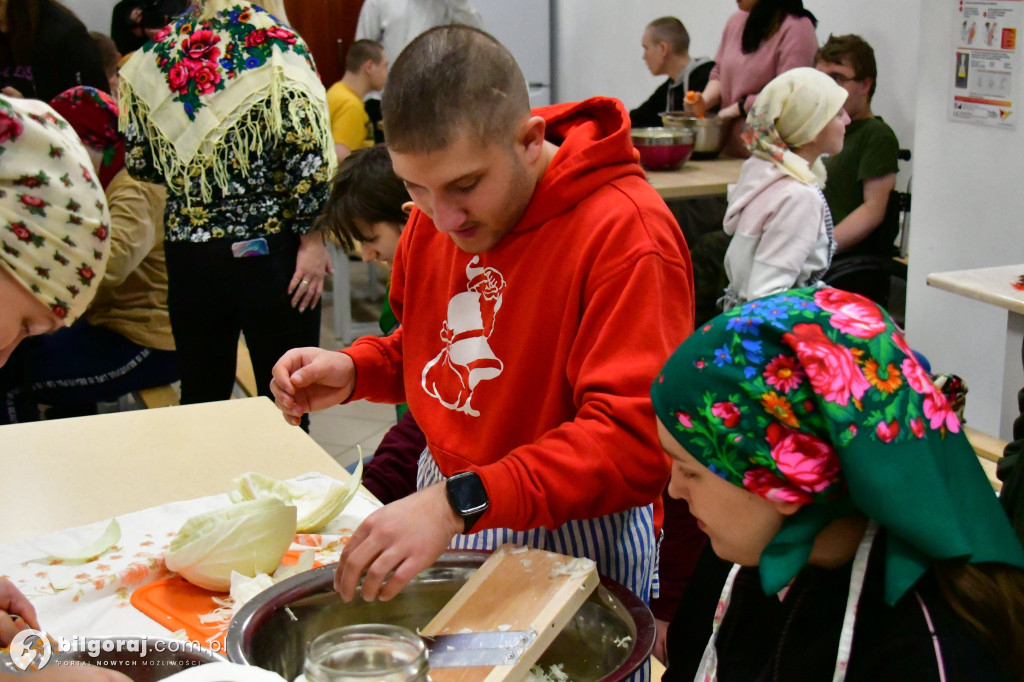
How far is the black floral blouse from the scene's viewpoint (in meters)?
2.97

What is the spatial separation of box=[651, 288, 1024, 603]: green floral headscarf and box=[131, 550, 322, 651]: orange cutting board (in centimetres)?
76

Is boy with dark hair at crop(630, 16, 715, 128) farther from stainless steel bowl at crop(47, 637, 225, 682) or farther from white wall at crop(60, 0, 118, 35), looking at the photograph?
stainless steel bowl at crop(47, 637, 225, 682)

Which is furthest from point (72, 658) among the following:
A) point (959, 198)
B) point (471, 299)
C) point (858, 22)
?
point (858, 22)

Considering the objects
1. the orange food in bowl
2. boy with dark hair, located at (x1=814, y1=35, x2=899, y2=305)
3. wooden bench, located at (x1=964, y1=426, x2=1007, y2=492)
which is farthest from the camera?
the orange food in bowl

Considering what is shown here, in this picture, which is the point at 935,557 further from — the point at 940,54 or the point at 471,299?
the point at 940,54

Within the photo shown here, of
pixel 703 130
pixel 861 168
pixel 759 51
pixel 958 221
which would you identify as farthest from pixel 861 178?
pixel 759 51

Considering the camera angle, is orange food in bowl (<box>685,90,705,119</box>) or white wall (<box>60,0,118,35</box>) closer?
orange food in bowl (<box>685,90,705,119</box>)

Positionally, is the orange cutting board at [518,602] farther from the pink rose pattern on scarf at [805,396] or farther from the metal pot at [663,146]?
the metal pot at [663,146]

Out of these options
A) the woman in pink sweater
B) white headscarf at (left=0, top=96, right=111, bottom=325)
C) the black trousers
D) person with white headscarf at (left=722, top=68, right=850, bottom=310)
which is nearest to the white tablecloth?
white headscarf at (left=0, top=96, right=111, bottom=325)

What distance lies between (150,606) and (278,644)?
0.38 meters

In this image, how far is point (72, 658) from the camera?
1.21 meters

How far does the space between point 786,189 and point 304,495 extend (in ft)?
8.16

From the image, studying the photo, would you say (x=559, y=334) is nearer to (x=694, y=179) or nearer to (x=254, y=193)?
(x=254, y=193)

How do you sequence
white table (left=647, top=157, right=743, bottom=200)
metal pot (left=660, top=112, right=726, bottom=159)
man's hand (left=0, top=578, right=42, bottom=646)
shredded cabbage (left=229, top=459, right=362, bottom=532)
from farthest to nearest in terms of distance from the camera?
metal pot (left=660, top=112, right=726, bottom=159) < white table (left=647, top=157, right=743, bottom=200) < shredded cabbage (left=229, top=459, right=362, bottom=532) < man's hand (left=0, top=578, right=42, bottom=646)
